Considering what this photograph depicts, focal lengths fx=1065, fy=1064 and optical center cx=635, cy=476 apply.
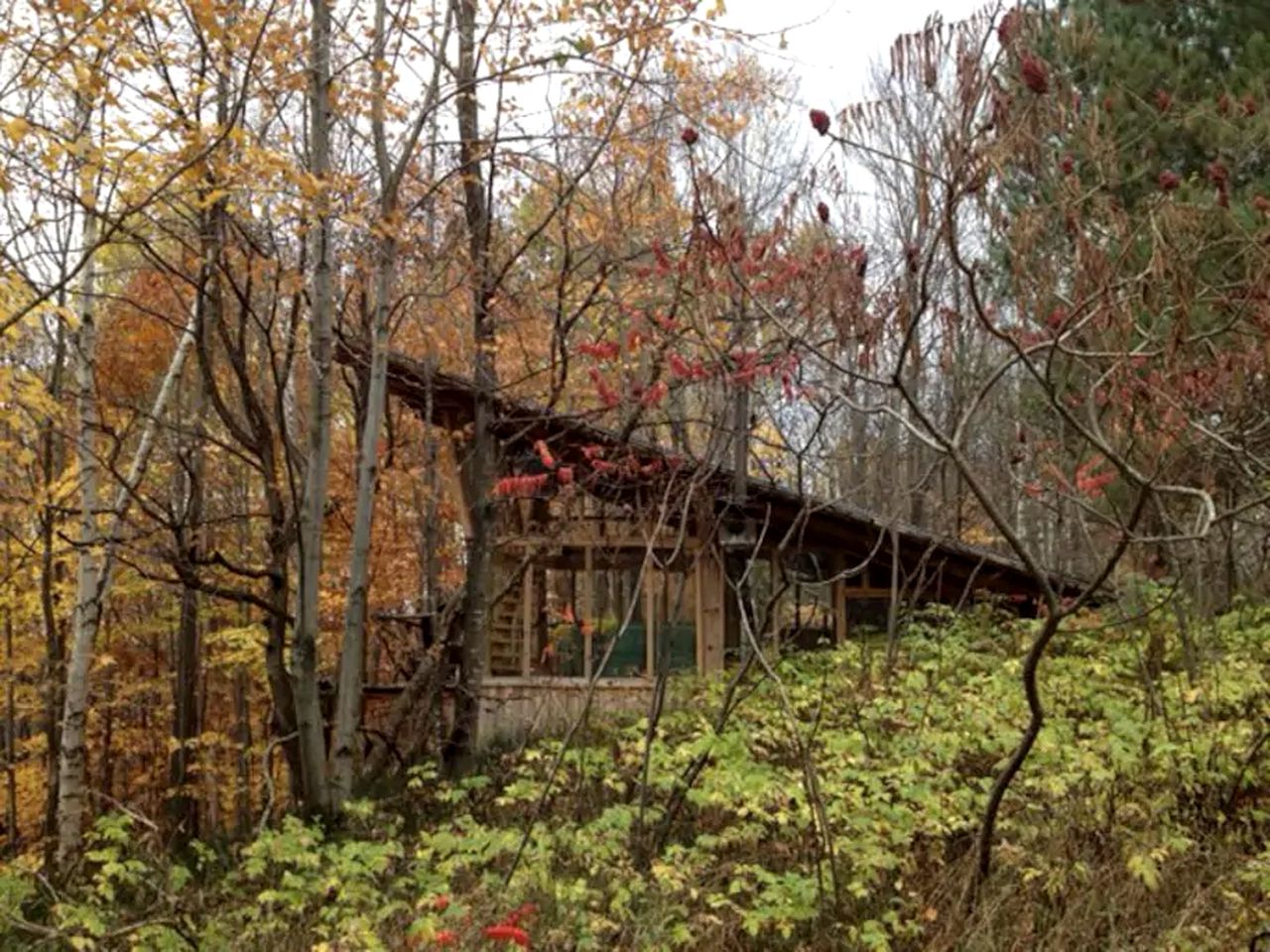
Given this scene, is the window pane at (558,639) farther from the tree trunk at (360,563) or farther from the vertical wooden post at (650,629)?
the tree trunk at (360,563)

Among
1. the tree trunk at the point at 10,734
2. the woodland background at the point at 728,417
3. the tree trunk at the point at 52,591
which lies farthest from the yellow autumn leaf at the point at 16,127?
the tree trunk at the point at 10,734

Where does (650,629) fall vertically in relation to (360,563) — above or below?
below

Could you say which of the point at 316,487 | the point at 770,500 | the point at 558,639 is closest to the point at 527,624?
the point at 558,639

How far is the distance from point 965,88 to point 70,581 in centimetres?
1370

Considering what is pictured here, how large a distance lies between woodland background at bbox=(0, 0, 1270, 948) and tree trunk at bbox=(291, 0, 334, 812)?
32 mm

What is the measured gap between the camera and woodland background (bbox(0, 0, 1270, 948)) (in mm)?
4203

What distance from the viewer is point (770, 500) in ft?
40.0

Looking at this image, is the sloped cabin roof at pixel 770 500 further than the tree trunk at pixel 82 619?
Yes

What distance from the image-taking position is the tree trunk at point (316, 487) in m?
6.98

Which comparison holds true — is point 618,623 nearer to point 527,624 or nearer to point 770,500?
point 527,624

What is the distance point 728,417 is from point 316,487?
2.96 metres

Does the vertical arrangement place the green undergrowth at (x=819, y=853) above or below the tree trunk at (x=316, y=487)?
below

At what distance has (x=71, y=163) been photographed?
592cm

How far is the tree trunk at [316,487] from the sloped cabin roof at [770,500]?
2615 mm
